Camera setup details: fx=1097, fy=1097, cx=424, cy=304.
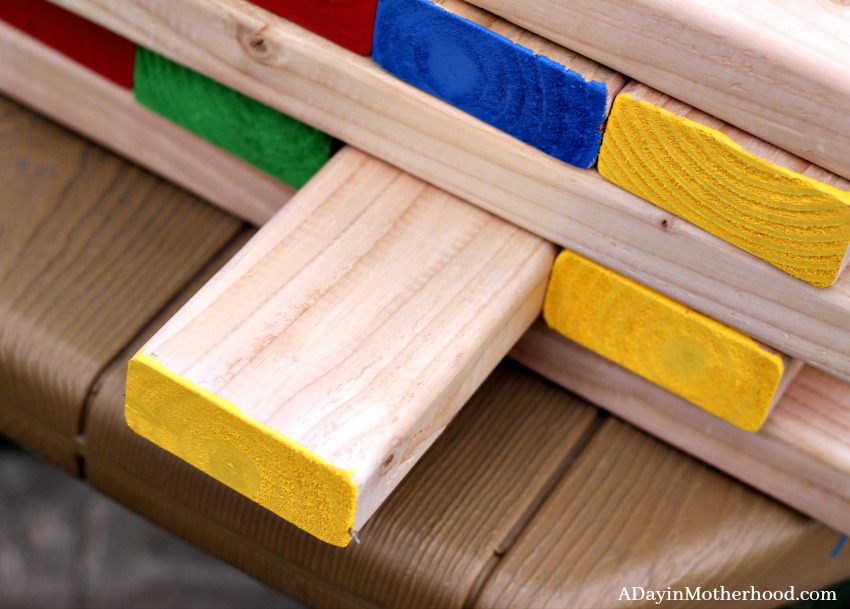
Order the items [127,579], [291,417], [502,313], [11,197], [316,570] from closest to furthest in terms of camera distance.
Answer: [291,417]
[502,313]
[316,570]
[11,197]
[127,579]

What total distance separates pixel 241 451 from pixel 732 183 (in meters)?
0.42

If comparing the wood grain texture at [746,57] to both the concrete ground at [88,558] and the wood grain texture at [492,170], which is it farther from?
the concrete ground at [88,558]

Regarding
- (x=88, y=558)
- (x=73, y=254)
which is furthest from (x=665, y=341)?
(x=88, y=558)

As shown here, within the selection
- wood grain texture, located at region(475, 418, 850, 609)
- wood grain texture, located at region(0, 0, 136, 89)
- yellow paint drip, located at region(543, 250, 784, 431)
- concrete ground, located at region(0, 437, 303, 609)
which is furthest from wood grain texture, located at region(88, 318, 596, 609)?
concrete ground, located at region(0, 437, 303, 609)

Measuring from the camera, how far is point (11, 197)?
3.85 feet

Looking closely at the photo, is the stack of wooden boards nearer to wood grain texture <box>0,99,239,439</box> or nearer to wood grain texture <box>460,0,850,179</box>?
wood grain texture <box>460,0,850,179</box>

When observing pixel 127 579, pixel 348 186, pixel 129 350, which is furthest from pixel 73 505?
pixel 348 186

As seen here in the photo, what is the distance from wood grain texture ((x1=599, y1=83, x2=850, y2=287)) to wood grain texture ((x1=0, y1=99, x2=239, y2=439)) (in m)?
0.50

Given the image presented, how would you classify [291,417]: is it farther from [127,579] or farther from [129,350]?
[127,579]

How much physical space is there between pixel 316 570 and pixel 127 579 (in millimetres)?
561

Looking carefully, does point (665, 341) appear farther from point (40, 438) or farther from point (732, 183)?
point (40, 438)

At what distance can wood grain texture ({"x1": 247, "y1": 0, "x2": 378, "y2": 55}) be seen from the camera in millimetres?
914

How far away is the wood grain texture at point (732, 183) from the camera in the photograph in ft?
2.64

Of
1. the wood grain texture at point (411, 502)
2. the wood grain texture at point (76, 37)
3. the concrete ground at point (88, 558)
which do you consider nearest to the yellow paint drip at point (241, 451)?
the wood grain texture at point (411, 502)
